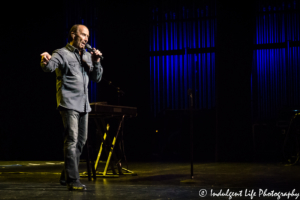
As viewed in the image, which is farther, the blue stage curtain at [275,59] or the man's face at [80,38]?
the blue stage curtain at [275,59]

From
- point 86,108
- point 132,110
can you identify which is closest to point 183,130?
point 132,110

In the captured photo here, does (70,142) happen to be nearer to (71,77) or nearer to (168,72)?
(71,77)

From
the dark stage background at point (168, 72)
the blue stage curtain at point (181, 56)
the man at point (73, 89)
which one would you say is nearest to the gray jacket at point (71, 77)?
the man at point (73, 89)

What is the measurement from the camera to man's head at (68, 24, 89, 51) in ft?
10.4

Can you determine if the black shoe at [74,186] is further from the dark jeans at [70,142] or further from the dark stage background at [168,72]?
the dark stage background at [168,72]

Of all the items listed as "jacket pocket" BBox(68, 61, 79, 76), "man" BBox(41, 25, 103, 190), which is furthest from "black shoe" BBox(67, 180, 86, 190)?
"jacket pocket" BBox(68, 61, 79, 76)

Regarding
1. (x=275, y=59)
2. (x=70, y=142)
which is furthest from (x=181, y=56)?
(x=70, y=142)

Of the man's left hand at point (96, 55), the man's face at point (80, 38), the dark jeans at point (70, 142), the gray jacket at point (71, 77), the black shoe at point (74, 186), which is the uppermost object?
the man's face at point (80, 38)

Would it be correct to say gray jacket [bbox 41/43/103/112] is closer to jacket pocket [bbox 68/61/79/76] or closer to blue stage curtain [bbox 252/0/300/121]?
jacket pocket [bbox 68/61/79/76]

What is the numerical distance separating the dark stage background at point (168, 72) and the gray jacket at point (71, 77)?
3.88 m

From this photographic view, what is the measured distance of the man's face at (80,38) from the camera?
3.18 metres

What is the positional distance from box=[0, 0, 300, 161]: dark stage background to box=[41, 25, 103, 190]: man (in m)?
3.86

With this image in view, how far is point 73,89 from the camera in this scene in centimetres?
307

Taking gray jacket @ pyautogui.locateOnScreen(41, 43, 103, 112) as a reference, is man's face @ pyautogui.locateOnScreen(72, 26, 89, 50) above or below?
above
